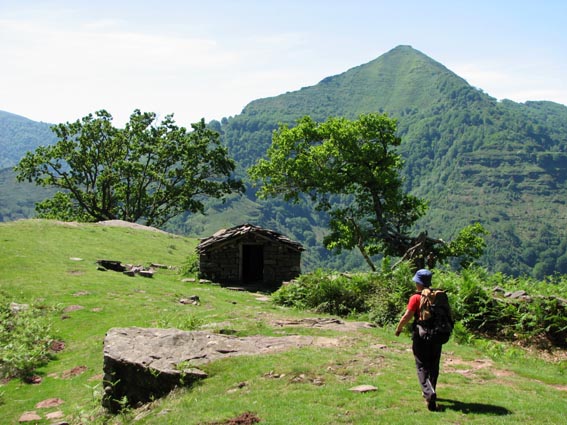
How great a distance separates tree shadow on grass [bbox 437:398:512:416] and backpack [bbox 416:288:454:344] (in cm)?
116

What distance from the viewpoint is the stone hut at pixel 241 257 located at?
31.8 metres

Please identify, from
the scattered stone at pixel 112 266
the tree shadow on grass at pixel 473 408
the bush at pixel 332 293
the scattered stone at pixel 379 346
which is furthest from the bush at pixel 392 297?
the scattered stone at pixel 112 266

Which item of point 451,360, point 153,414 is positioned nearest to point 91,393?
point 153,414

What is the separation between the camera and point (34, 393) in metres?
15.4

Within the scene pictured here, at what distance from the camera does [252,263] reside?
34188 mm

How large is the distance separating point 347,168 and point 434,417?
99.2 ft

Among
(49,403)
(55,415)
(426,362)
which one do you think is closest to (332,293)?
(49,403)

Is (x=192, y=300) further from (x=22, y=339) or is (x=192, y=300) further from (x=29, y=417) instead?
(x=29, y=417)

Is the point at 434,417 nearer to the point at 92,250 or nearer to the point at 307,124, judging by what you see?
the point at 92,250

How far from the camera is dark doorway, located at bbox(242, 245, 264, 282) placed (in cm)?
3338

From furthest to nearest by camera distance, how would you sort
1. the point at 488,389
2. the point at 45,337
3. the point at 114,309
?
the point at 114,309, the point at 45,337, the point at 488,389

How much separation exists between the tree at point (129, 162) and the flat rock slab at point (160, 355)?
43504mm

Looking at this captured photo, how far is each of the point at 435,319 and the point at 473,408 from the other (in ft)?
5.55

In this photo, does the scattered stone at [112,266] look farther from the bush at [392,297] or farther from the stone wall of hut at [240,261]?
the bush at [392,297]
